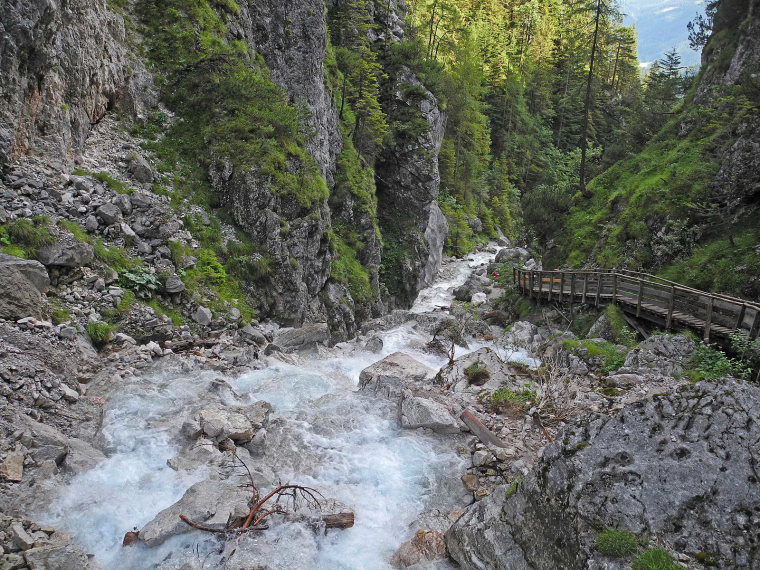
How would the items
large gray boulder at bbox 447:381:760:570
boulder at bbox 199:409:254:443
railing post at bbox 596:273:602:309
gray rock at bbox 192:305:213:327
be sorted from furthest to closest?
railing post at bbox 596:273:602:309
gray rock at bbox 192:305:213:327
boulder at bbox 199:409:254:443
large gray boulder at bbox 447:381:760:570

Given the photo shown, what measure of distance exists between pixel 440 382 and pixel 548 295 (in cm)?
1083

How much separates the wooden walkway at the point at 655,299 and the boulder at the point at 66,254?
1676 centimetres

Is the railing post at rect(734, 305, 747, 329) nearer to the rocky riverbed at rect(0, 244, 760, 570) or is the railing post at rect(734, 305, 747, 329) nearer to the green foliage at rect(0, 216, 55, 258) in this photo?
the rocky riverbed at rect(0, 244, 760, 570)

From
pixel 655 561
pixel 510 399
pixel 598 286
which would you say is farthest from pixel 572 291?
pixel 655 561

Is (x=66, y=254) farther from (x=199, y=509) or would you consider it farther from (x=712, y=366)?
(x=712, y=366)

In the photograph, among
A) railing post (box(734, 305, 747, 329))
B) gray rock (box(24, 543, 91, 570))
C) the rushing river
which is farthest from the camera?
railing post (box(734, 305, 747, 329))

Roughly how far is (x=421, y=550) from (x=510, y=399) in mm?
5286

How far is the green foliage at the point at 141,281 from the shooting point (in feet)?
40.1

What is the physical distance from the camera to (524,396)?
35.8 feet

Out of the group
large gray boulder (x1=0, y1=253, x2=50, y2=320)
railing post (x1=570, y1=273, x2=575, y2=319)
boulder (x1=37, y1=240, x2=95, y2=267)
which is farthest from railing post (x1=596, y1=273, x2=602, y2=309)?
large gray boulder (x1=0, y1=253, x2=50, y2=320)

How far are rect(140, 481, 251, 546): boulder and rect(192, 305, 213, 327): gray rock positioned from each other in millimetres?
7036

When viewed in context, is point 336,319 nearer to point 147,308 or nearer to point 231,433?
point 147,308

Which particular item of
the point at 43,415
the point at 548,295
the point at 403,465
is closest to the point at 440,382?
the point at 403,465

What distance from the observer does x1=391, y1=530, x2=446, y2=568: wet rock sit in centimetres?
596
